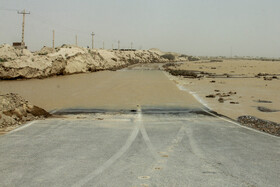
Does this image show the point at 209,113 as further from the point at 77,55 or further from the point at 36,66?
the point at 77,55

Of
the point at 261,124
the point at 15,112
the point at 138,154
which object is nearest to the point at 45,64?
the point at 15,112

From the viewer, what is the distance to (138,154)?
20.3ft

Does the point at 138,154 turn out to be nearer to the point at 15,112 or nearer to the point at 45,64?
the point at 15,112

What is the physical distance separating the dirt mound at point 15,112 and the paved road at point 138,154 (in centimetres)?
76

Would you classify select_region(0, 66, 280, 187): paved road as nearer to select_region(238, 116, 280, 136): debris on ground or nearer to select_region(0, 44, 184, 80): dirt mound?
select_region(238, 116, 280, 136): debris on ground

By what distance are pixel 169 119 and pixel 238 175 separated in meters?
5.31

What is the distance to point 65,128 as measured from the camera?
8.69 metres

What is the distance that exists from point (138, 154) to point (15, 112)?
5.67 meters

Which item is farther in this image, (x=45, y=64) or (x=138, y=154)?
(x=45, y=64)

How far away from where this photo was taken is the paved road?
484 cm

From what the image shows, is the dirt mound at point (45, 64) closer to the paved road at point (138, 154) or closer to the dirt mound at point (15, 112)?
the dirt mound at point (15, 112)

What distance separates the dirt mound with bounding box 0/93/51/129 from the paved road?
0.76m

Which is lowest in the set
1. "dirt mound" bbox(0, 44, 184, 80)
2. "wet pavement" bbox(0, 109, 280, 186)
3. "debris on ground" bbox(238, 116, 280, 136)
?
"wet pavement" bbox(0, 109, 280, 186)

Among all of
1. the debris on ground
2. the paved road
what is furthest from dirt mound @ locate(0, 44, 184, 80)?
the debris on ground
